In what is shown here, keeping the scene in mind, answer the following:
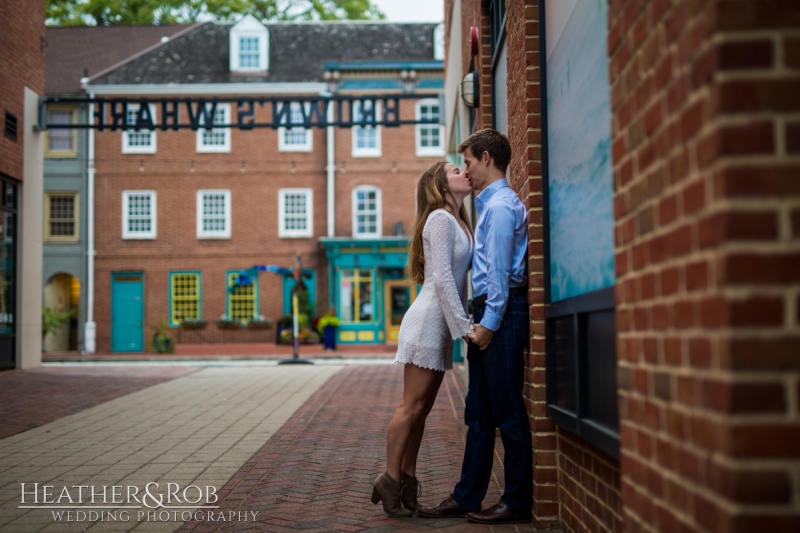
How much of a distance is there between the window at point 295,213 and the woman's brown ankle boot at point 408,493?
25.7m

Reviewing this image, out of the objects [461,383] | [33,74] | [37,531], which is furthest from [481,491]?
[33,74]

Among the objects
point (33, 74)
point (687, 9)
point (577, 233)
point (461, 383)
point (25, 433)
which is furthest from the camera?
point (33, 74)

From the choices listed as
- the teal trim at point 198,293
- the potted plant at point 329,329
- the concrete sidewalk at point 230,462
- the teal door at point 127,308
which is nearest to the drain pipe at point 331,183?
the potted plant at point 329,329

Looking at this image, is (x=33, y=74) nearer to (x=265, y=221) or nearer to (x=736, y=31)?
(x=265, y=221)

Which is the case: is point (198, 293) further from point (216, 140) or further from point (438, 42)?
point (438, 42)

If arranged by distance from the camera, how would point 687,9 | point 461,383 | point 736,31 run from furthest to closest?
point 461,383 < point 687,9 < point 736,31

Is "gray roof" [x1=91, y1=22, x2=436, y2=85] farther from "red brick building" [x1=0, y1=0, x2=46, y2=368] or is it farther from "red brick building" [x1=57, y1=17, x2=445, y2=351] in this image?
"red brick building" [x1=0, y1=0, x2=46, y2=368]

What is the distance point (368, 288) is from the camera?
29.8 metres

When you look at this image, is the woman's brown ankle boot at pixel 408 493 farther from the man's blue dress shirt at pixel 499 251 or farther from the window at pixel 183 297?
the window at pixel 183 297

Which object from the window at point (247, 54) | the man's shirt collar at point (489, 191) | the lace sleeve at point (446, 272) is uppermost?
the window at point (247, 54)

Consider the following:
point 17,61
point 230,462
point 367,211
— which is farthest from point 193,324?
point 230,462

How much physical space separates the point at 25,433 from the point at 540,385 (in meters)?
5.34

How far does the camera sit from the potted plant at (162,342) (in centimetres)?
2847

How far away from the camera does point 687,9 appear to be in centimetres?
168
